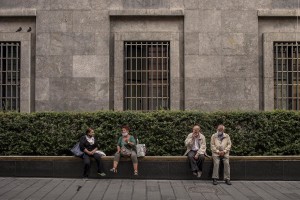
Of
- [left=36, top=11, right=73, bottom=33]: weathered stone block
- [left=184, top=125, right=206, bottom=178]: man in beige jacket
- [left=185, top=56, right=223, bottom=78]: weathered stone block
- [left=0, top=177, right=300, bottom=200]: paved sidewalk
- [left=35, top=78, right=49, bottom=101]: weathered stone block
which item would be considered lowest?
[left=0, top=177, right=300, bottom=200]: paved sidewalk

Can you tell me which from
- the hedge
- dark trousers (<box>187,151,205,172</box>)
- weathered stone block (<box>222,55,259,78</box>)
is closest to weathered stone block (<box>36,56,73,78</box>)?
the hedge

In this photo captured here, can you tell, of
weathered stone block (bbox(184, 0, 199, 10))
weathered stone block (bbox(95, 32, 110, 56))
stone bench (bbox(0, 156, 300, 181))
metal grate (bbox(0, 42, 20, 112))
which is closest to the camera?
stone bench (bbox(0, 156, 300, 181))

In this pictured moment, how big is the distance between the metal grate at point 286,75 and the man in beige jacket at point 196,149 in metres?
4.14

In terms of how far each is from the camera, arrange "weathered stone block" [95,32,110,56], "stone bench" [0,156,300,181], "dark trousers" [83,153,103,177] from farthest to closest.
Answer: "weathered stone block" [95,32,110,56]
"stone bench" [0,156,300,181]
"dark trousers" [83,153,103,177]

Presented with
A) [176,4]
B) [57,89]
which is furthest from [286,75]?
[57,89]

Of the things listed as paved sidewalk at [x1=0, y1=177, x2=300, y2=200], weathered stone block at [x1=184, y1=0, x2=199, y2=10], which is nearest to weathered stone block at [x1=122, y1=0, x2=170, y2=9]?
weathered stone block at [x1=184, y1=0, x2=199, y2=10]

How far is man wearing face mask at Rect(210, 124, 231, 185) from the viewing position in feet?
42.6

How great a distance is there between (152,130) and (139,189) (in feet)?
8.38

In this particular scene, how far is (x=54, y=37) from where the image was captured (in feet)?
52.6

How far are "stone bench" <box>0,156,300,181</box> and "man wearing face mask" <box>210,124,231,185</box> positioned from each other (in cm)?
37

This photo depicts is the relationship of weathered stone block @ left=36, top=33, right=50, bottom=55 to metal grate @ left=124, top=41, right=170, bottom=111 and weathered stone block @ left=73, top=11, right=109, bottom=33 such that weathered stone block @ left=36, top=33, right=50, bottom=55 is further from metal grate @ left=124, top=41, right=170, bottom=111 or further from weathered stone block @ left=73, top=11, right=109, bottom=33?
metal grate @ left=124, top=41, right=170, bottom=111

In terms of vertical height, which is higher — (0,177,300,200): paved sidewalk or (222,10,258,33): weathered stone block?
(222,10,258,33): weathered stone block

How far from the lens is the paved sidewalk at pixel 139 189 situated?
10.9 meters

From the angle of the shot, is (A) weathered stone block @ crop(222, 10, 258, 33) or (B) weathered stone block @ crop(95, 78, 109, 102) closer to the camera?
(B) weathered stone block @ crop(95, 78, 109, 102)
